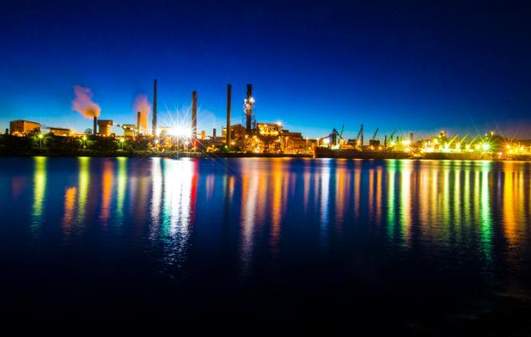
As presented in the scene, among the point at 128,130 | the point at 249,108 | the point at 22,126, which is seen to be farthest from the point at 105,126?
the point at 249,108

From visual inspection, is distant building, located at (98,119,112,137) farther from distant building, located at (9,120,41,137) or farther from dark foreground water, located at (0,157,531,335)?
dark foreground water, located at (0,157,531,335)

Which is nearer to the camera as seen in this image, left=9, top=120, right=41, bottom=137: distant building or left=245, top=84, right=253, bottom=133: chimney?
left=9, top=120, right=41, bottom=137: distant building

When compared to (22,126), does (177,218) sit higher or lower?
lower

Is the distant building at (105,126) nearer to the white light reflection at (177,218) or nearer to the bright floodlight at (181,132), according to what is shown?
the bright floodlight at (181,132)

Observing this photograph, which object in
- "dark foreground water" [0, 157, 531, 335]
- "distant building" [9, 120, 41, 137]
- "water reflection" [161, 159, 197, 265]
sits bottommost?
"dark foreground water" [0, 157, 531, 335]

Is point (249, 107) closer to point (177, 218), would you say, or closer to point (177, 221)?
point (177, 218)

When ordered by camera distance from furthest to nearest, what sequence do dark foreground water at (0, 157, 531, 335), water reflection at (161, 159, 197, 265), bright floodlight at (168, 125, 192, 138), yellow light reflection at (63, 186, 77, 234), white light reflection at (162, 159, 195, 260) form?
bright floodlight at (168, 125, 192, 138) → yellow light reflection at (63, 186, 77, 234) → white light reflection at (162, 159, 195, 260) → water reflection at (161, 159, 197, 265) → dark foreground water at (0, 157, 531, 335)

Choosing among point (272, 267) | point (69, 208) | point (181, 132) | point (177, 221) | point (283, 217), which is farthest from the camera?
point (181, 132)

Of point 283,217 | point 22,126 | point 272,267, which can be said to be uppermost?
point 22,126

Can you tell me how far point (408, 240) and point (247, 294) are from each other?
7.30 m

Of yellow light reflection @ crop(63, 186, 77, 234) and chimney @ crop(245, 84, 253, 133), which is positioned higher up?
chimney @ crop(245, 84, 253, 133)

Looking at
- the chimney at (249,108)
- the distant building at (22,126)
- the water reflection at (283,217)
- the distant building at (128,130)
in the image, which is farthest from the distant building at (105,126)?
the water reflection at (283,217)

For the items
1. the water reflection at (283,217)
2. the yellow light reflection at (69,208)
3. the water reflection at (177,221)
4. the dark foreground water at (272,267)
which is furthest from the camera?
the yellow light reflection at (69,208)

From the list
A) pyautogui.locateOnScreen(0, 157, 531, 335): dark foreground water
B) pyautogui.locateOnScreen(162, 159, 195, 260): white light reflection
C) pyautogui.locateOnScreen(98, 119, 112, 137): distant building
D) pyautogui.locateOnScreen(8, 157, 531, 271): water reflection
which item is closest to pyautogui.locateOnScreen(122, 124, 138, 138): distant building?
pyautogui.locateOnScreen(98, 119, 112, 137): distant building
